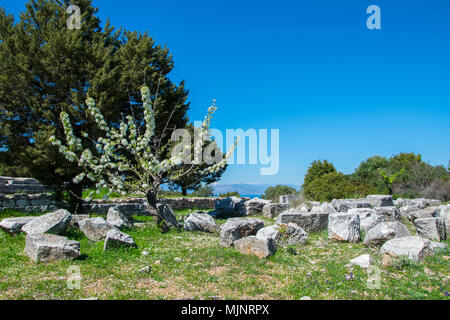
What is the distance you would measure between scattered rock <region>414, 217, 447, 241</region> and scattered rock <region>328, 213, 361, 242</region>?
2.03 m

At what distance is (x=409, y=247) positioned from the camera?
703 centimetres

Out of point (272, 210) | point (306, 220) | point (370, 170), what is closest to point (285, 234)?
point (306, 220)

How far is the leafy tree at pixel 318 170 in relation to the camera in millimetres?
29531

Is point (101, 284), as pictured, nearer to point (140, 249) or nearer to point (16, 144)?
point (140, 249)

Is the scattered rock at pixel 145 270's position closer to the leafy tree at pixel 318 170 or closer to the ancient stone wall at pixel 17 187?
the ancient stone wall at pixel 17 187

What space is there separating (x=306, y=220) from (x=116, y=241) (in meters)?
6.37

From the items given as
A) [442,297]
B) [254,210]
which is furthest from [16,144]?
[442,297]

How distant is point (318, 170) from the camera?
29812 mm

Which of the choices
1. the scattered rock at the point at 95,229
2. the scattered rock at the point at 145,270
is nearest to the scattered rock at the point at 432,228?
the scattered rock at the point at 145,270

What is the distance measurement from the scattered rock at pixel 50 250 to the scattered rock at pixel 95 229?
2.14 metres

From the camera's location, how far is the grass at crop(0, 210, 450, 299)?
5.20 m

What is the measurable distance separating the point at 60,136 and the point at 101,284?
11.2 metres
